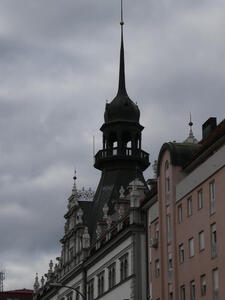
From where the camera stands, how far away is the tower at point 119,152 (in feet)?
327

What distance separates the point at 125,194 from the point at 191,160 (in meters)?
28.5

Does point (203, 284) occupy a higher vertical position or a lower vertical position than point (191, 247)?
lower

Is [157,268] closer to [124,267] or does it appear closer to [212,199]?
[124,267]

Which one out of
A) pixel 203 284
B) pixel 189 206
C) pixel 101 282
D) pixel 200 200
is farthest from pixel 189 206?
pixel 101 282

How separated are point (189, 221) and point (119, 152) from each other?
3650 cm

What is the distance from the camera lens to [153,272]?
72688 mm

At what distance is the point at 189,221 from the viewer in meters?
65.1

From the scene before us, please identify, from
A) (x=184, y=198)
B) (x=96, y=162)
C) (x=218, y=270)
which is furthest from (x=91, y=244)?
(x=218, y=270)

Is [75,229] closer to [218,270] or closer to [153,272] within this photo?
[153,272]

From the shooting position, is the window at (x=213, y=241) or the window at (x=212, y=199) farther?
the window at (x=212, y=199)

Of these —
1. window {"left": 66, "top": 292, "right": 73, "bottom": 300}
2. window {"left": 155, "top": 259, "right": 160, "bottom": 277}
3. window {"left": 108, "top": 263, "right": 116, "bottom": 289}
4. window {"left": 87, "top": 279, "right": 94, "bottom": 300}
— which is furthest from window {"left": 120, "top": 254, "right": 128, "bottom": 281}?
window {"left": 66, "top": 292, "right": 73, "bottom": 300}

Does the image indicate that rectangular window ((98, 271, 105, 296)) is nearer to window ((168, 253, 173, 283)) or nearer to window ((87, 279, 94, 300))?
window ((87, 279, 94, 300))

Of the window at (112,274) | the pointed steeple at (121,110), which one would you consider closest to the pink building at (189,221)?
the window at (112,274)

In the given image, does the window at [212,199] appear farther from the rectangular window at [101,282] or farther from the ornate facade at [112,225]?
the rectangular window at [101,282]
